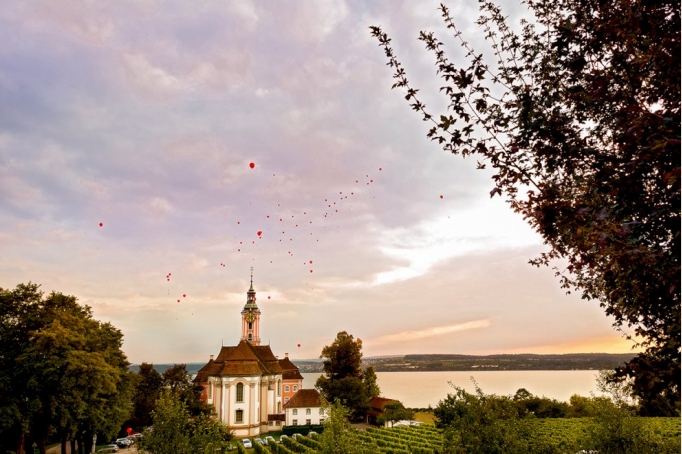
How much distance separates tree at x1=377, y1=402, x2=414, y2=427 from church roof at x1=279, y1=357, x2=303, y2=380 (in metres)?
21.7

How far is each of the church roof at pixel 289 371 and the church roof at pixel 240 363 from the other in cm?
334

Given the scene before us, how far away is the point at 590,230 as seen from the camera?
12.0ft

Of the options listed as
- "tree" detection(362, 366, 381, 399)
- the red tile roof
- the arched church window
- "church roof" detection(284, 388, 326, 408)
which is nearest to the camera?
the arched church window

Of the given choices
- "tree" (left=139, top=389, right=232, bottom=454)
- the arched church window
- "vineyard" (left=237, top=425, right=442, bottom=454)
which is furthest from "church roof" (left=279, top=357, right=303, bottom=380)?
"tree" (left=139, top=389, right=232, bottom=454)

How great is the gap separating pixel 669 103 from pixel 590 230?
172cm

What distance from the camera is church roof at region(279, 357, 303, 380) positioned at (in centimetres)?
7212

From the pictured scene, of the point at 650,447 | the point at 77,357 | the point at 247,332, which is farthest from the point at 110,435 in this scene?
the point at 247,332

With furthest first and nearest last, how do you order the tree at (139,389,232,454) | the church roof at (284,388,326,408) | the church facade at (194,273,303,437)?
the church roof at (284,388,326,408)
the church facade at (194,273,303,437)
the tree at (139,389,232,454)

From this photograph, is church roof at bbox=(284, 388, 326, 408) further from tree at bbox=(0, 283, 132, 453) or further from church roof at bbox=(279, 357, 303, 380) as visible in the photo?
tree at bbox=(0, 283, 132, 453)

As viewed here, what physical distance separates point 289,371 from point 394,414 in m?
26.3

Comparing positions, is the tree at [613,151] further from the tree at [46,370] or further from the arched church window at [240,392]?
the arched church window at [240,392]

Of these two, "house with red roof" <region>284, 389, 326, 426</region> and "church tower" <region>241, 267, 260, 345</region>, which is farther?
"church tower" <region>241, 267, 260, 345</region>

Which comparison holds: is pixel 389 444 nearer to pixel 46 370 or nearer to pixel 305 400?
pixel 46 370

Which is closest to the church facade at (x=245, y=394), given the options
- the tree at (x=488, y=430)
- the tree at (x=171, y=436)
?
the tree at (x=171, y=436)
